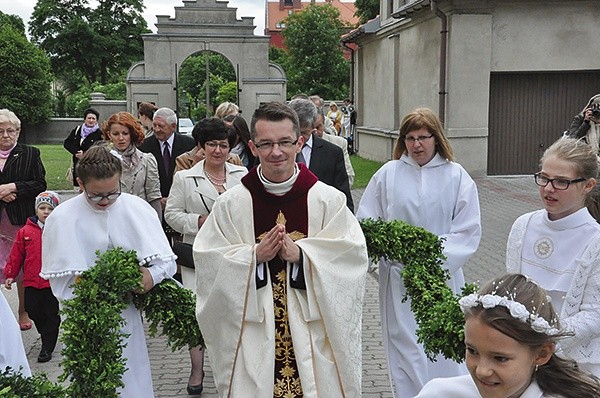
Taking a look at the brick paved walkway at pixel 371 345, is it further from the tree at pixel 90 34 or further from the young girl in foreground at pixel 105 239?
the tree at pixel 90 34

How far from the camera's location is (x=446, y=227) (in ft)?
17.3

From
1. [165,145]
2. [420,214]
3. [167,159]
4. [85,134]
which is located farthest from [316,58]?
[420,214]

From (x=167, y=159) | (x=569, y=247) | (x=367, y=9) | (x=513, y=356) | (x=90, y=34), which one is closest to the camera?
(x=513, y=356)

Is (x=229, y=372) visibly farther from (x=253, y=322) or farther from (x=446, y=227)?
(x=446, y=227)

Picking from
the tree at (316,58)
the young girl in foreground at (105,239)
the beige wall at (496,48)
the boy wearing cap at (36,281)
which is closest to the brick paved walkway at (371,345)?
the boy wearing cap at (36,281)

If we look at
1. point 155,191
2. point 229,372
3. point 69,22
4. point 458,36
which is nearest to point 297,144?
point 229,372

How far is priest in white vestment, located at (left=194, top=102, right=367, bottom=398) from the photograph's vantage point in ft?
11.8

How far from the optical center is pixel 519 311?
2.19 meters

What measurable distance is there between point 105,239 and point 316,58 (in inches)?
1822

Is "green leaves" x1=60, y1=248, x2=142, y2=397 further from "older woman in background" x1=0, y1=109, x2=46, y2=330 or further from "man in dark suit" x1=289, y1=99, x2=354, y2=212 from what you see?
"older woman in background" x1=0, y1=109, x2=46, y2=330

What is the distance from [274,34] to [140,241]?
94.8 m

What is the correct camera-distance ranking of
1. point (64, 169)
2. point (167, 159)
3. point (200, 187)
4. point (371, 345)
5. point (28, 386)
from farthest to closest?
point (64, 169) → point (167, 159) → point (371, 345) → point (200, 187) → point (28, 386)

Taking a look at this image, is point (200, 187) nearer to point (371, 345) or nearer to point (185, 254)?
point (185, 254)

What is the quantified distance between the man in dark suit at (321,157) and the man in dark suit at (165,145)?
220 centimetres
